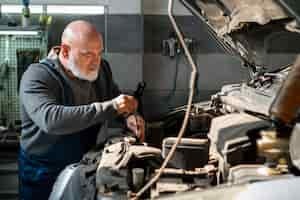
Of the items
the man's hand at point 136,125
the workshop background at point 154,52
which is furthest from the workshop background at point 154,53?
the man's hand at point 136,125

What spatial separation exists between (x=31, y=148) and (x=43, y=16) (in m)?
1.64

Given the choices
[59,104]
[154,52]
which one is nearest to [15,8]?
[154,52]

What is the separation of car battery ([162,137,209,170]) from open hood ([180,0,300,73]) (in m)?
0.49

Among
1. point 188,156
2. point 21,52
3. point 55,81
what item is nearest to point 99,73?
point 55,81

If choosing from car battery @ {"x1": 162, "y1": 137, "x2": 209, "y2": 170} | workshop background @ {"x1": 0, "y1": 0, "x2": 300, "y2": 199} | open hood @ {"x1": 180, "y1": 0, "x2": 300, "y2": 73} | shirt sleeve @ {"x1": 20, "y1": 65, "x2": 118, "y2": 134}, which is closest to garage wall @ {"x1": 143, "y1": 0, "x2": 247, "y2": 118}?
workshop background @ {"x1": 0, "y1": 0, "x2": 300, "y2": 199}

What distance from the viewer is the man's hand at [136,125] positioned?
275cm

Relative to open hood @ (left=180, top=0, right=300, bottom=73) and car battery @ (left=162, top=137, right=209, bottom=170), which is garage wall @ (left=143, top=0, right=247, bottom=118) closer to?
open hood @ (left=180, top=0, right=300, bottom=73)

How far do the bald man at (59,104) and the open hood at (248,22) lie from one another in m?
0.50

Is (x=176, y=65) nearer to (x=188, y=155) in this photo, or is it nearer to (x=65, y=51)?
(x=65, y=51)

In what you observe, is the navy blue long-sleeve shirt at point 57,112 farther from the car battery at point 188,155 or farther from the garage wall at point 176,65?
the garage wall at point 176,65

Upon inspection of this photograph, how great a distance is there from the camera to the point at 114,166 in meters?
2.08

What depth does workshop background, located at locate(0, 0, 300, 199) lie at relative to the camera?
4.34 meters

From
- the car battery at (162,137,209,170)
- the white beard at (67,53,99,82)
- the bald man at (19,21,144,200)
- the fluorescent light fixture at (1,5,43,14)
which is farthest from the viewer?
the fluorescent light fixture at (1,5,43,14)

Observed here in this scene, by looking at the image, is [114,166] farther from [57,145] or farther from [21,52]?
[21,52]
